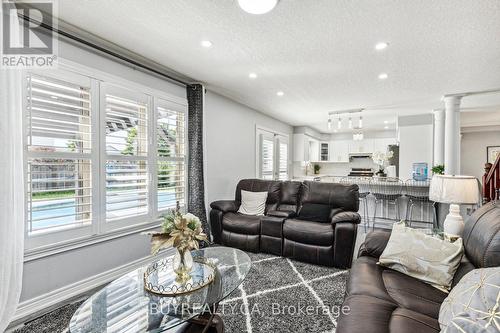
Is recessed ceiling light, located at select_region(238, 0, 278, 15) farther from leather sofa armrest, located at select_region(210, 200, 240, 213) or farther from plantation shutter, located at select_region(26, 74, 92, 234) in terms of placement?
leather sofa armrest, located at select_region(210, 200, 240, 213)

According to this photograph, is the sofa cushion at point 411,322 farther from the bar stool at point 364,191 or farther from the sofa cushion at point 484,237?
the bar stool at point 364,191

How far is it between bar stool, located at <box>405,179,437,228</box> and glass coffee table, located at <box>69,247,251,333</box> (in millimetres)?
4081

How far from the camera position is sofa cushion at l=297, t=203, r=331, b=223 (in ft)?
11.3

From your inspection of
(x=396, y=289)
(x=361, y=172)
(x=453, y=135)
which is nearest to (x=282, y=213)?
(x=396, y=289)

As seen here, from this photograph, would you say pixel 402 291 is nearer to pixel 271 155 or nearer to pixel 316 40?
pixel 316 40

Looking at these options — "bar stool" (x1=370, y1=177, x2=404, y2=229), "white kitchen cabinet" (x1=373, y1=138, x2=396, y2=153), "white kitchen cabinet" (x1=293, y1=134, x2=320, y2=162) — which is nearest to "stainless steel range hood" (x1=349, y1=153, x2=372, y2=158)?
"white kitchen cabinet" (x1=373, y1=138, x2=396, y2=153)

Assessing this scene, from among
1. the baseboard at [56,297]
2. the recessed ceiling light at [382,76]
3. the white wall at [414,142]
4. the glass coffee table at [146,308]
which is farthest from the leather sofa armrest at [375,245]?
the white wall at [414,142]

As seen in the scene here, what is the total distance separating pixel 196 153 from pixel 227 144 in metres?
1.06

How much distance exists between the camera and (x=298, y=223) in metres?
3.27

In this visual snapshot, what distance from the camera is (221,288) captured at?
5.25 ft

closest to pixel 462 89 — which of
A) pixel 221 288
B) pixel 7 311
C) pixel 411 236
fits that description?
pixel 411 236

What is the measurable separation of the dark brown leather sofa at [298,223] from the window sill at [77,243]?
3.67ft

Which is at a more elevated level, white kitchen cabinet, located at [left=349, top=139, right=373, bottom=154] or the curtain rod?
the curtain rod

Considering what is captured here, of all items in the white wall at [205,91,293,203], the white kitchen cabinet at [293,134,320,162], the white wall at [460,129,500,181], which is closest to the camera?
the white wall at [205,91,293,203]
